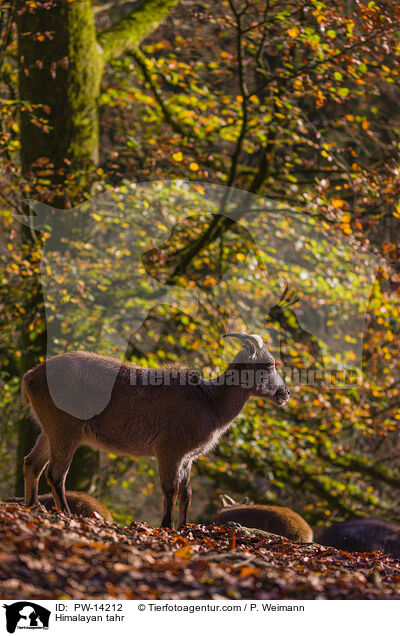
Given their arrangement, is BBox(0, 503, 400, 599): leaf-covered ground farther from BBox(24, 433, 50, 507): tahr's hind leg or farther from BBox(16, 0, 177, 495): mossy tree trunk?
BBox(16, 0, 177, 495): mossy tree trunk

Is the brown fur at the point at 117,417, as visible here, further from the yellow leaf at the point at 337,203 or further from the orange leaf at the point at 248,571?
the yellow leaf at the point at 337,203

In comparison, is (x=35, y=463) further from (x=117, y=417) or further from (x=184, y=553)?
(x=184, y=553)

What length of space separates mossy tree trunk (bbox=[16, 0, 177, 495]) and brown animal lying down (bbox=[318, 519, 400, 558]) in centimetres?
405

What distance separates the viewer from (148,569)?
16.8 feet

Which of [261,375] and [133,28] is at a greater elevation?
[133,28]

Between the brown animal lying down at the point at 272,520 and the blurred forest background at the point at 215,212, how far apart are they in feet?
10.2

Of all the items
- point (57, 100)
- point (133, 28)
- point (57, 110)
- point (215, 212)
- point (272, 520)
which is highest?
point (133, 28)

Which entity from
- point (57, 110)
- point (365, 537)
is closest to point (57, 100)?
point (57, 110)

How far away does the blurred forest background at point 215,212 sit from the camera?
39.2 feet

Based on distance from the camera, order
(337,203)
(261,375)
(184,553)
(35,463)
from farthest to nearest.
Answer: (337,203)
(261,375)
(35,463)
(184,553)

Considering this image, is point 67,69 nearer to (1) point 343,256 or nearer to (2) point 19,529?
(1) point 343,256

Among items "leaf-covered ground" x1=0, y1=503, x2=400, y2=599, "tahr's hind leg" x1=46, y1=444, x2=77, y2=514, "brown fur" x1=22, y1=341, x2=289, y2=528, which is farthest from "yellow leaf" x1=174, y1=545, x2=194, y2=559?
"tahr's hind leg" x1=46, y1=444, x2=77, y2=514
